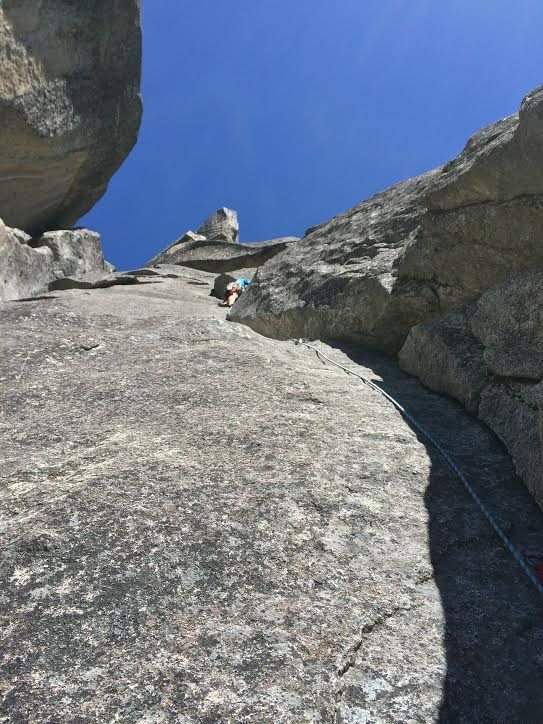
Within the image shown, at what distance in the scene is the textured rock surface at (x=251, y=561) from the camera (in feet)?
7.89

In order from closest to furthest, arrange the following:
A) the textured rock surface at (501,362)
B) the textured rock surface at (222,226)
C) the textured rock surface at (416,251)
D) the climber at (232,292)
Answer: the textured rock surface at (501,362)
the textured rock surface at (416,251)
the climber at (232,292)
the textured rock surface at (222,226)

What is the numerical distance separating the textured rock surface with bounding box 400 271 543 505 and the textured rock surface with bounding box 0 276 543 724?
212mm

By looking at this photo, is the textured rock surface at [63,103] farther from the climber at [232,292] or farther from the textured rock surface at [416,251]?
the textured rock surface at [416,251]

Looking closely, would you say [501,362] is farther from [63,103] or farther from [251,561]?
[63,103]

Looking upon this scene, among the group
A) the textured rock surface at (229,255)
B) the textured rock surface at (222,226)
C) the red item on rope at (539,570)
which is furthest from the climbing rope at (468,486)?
the textured rock surface at (222,226)

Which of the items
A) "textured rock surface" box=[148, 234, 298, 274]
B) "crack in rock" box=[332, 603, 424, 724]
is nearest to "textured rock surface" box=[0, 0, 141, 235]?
"textured rock surface" box=[148, 234, 298, 274]

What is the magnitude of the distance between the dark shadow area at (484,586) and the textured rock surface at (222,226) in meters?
29.4

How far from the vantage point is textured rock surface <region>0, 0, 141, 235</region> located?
1742 cm

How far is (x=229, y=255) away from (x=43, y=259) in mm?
6933

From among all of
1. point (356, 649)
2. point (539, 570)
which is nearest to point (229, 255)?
point (539, 570)

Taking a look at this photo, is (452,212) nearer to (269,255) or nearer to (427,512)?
(427,512)

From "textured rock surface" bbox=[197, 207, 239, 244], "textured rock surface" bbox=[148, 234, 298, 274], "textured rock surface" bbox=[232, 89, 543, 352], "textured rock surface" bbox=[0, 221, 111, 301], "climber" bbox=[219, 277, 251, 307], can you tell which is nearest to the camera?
"textured rock surface" bbox=[232, 89, 543, 352]

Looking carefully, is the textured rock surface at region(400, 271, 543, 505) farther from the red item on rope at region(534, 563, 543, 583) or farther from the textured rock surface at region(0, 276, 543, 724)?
the red item on rope at region(534, 563, 543, 583)

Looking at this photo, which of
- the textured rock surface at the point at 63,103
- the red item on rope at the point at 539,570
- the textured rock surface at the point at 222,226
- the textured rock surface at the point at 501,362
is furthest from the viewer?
the textured rock surface at the point at 222,226
